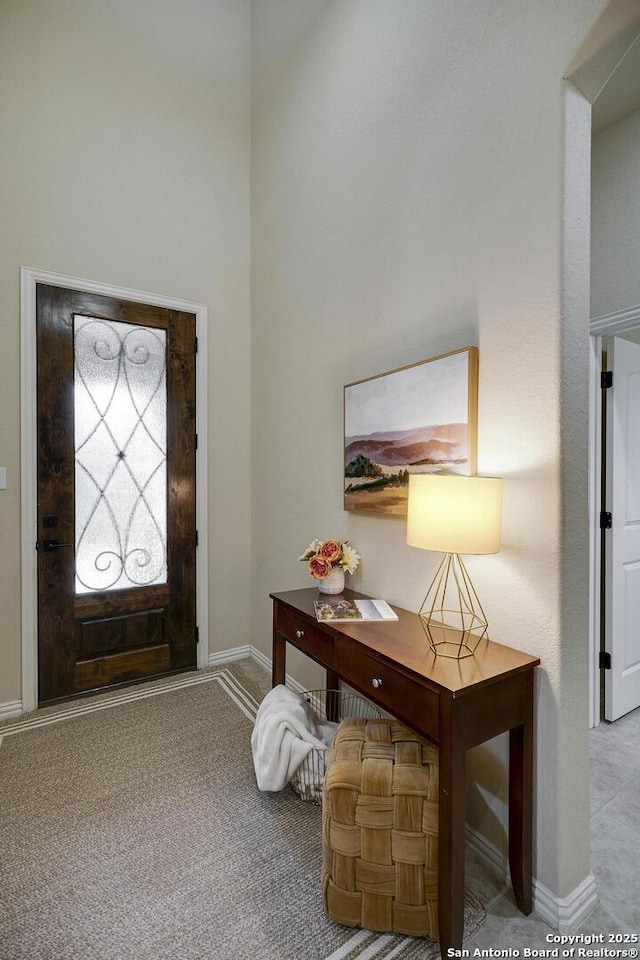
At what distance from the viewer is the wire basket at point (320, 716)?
6.08 feet

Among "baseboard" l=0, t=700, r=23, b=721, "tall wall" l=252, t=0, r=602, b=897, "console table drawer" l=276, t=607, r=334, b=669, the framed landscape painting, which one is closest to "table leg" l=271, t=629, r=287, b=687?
"console table drawer" l=276, t=607, r=334, b=669

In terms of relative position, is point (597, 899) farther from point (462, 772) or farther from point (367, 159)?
point (367, 159)

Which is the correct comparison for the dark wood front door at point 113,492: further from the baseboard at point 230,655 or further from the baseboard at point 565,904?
the baseboard at point 565,904

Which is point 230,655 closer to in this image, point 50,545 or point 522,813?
point 50,545

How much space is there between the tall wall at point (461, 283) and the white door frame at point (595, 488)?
114 centimetres

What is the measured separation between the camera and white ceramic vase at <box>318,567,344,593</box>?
7.11ft

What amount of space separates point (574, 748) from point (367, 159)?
8.27ft

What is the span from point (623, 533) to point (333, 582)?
1.62 meters

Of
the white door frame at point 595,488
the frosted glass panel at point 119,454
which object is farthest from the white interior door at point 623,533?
the frosted glass panel at point 119,454

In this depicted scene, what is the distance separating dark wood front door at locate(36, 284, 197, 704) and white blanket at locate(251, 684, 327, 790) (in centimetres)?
133

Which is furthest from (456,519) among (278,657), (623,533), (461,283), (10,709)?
(10,709)

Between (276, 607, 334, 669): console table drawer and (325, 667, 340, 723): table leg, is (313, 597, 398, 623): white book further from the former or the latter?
(325, 667, 340, 723): table leg

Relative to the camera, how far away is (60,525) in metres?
2.66

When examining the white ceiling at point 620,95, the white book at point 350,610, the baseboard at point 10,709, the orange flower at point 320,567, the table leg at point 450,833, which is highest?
the white ceiling at point 620,95
